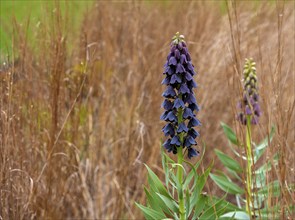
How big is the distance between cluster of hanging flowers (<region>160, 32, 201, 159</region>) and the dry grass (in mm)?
237

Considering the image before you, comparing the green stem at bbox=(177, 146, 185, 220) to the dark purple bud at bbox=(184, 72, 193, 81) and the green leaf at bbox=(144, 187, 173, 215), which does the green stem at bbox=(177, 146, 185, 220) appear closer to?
the green leaf at bbox=(144, 187, 173, 215)

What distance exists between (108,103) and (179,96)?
165cm

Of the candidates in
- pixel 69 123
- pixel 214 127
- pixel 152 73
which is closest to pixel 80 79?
pixel 69 123

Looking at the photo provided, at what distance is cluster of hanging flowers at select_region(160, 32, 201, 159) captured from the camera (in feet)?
5.96

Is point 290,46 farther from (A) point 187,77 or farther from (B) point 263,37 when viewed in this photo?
(A) point 187,77

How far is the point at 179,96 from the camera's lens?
184 centimetres

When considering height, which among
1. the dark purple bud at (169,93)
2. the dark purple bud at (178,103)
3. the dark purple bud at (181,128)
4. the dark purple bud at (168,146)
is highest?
the dark purple bud at (169,93)

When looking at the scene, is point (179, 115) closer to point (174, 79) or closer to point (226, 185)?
point (174, 79)

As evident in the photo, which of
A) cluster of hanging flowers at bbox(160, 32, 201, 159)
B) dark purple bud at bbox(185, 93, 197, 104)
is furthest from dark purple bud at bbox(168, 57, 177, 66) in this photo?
dark purple bud at bbox(185, 93, 197, 104)

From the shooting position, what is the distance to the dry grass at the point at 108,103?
234 centimetres

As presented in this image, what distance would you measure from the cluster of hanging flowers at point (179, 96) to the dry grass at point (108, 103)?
237 mm

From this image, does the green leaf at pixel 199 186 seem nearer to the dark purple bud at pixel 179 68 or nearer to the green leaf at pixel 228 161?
the dark purple bud at pixel 179 68

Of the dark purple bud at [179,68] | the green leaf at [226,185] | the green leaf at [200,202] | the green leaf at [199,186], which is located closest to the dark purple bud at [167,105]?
the dark purple bud at [179,68]

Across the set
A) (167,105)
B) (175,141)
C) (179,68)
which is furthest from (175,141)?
(179,68)
